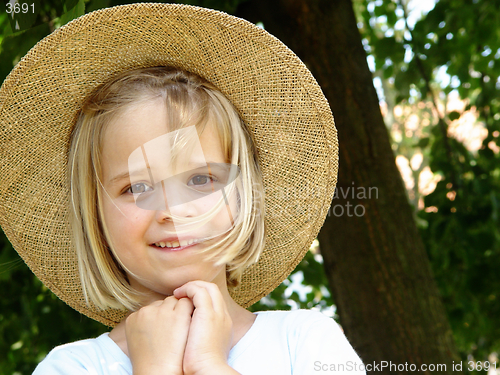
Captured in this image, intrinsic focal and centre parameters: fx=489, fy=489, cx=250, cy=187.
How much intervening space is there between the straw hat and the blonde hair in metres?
0.05

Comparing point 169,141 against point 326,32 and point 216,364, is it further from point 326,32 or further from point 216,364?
point 326,32

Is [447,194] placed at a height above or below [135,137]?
below

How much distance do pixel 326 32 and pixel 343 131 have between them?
471 millimetres

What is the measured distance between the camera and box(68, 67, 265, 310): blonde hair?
1.24 meters

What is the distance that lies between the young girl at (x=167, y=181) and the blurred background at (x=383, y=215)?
0.30m

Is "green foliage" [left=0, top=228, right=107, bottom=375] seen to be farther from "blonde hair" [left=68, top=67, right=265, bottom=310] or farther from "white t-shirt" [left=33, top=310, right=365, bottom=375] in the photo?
"white t-shirt" [left=33, top=310, right=365, bottom=375]

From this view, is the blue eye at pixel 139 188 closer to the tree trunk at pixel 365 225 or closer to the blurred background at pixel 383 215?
the blurred background at pixel 383 215

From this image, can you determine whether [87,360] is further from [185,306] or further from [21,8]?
[21,8]

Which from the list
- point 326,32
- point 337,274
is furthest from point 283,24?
point 337,274

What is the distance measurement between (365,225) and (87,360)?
4.54 feet

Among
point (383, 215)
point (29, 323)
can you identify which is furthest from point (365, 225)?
point (29, 323)

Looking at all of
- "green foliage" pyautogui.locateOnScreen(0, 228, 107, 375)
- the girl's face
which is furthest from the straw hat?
"green foliage" pyautogui.locateOnScreen(0, 228, 107, 375)

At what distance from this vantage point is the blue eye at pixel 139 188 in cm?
117

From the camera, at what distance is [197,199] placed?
3.88ft
